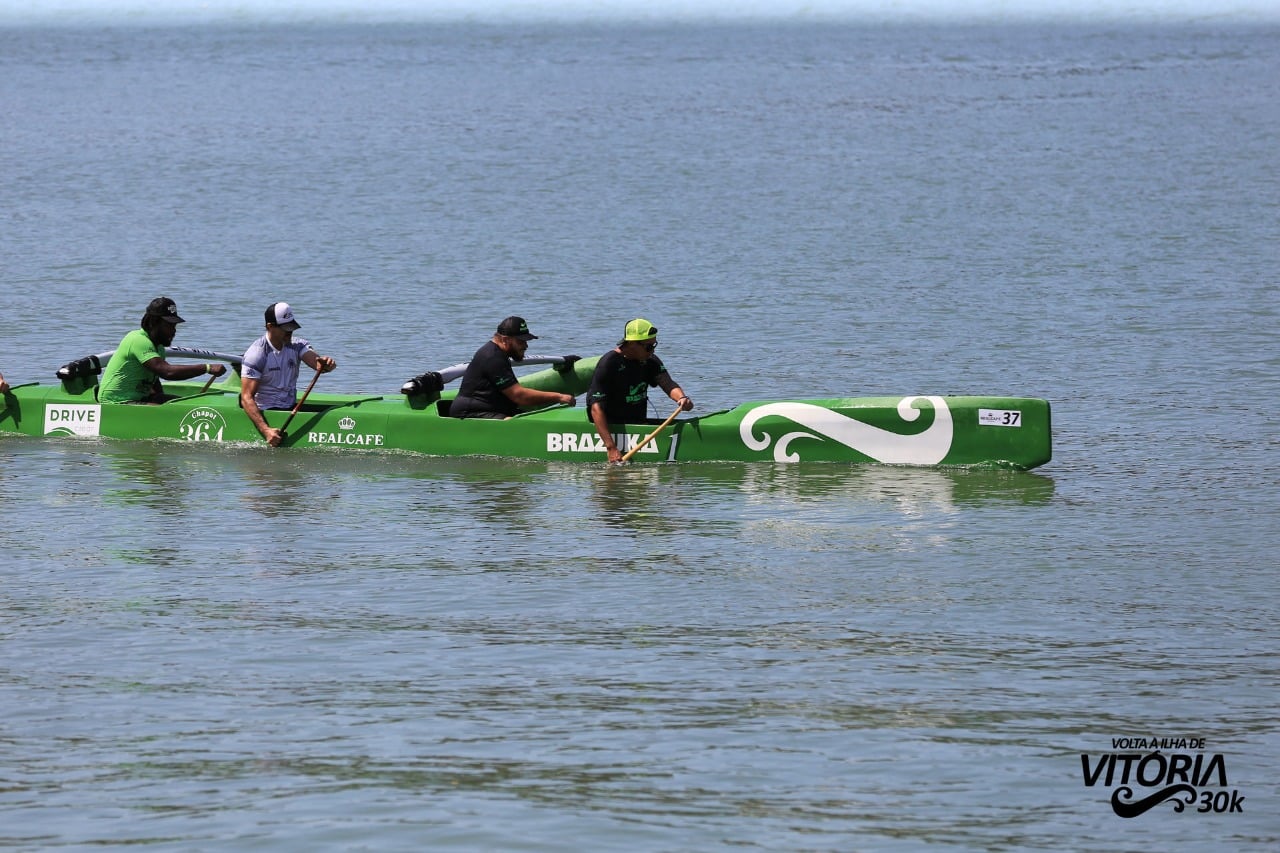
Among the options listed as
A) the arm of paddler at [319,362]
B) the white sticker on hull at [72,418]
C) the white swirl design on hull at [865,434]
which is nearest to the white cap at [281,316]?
the arm of paddler at [319,362]

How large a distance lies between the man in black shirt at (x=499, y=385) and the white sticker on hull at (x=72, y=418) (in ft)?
13.9

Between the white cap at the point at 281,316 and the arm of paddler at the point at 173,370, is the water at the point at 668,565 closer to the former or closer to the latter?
the arm of paddler at the point at 173,370

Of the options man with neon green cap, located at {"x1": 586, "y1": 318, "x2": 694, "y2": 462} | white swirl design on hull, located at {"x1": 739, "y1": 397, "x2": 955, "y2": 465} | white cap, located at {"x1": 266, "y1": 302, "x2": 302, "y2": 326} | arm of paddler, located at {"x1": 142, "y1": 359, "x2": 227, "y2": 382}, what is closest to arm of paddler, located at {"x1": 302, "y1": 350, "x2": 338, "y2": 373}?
white cap, located at {"x1": 266, "y1": 302, "x2": 302, "y2": 326}

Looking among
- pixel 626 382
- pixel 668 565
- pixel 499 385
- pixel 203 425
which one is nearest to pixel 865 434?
pixel 626 382

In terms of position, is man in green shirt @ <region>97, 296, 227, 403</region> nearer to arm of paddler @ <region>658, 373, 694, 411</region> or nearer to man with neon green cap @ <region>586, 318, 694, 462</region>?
man with neon green cap @ <region>586, 318, 694, 462</region>

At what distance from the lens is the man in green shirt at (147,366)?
2120cm

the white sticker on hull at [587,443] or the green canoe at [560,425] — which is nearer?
the green canoe at [560,425]

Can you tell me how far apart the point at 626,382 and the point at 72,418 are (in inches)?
259

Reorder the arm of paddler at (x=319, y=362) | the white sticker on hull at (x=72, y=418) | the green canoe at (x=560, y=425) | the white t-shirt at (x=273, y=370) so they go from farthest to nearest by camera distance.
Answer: the white sticker on hull at (x=72, y=418) < the arm of paddler at (x=319, y=362) < the white t-shirt at (x=273, y=370) < the green canoe at (x=560, y=425)

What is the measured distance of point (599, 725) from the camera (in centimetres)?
1177

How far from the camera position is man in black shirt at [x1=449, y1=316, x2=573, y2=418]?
800 inches

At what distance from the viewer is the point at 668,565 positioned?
52.5 ft

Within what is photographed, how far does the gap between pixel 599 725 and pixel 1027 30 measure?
579 ft

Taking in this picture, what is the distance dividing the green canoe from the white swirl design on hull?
10 millimetres
